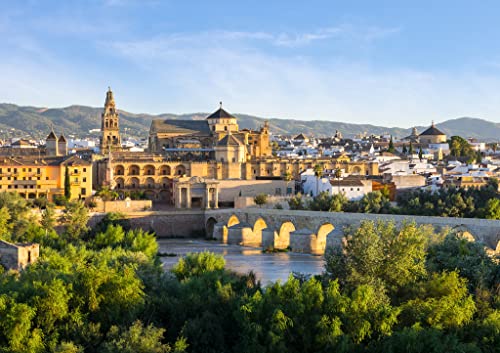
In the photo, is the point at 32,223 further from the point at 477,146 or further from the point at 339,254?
the point at 477,146

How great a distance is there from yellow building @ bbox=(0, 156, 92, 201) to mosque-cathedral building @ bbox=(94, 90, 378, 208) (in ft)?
14.5

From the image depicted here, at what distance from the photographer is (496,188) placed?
46.3 m

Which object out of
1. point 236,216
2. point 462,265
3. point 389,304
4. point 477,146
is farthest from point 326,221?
point 477,146

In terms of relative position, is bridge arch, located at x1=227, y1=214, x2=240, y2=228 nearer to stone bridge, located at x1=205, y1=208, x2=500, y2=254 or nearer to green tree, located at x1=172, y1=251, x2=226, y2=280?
stone bridge, located at x1=205, y1=208, x2=500, y2=254

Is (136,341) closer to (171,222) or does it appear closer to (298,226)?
(298,226)

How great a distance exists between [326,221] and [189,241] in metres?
10.4

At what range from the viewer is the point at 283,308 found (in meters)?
17.8

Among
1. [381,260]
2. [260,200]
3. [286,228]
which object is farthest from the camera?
[260,200]

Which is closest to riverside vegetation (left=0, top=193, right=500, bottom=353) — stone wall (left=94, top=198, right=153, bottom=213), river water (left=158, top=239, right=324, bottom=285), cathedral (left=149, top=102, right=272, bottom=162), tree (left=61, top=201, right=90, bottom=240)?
river water (left=158, top=239, right=324, bottom=285)

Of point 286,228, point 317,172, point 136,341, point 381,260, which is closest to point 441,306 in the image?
point 381,260

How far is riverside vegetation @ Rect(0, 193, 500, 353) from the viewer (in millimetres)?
16719

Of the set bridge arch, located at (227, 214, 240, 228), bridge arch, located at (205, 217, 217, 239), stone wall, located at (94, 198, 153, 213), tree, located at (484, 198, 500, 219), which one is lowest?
bridge arch, located at (205, 217, 217, 239)

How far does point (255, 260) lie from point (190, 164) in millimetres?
21335

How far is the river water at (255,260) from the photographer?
1235 inches
